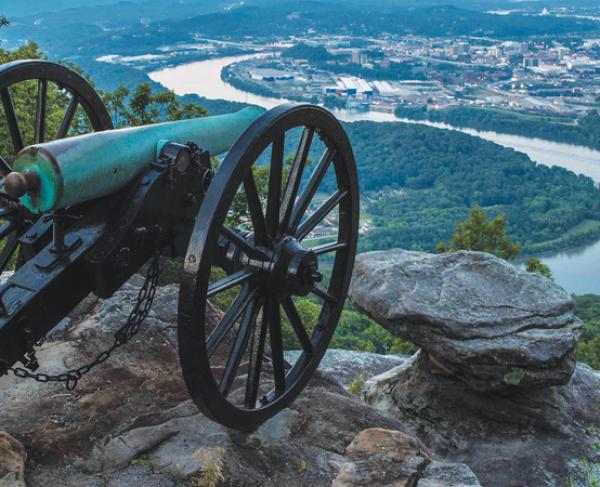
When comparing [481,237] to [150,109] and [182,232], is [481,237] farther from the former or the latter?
[182,232]

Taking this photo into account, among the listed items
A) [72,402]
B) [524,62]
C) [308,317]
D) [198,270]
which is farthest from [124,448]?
[524,62]

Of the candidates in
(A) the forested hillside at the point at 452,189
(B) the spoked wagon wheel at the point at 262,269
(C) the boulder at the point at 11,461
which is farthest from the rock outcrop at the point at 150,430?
(A) the forested hillside at the point at 452,189

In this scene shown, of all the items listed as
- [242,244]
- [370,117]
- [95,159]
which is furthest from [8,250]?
[370,117]

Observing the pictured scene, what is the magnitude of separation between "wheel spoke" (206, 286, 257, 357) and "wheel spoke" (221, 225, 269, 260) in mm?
199

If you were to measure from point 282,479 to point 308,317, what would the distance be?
11.8 meters

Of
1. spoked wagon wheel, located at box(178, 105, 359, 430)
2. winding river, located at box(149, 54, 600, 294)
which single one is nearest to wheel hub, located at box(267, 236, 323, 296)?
spoked wagon wheel, located at box(178, 105, 359, 430)

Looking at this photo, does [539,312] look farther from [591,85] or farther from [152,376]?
[591,85]

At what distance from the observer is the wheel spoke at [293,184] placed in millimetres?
4918

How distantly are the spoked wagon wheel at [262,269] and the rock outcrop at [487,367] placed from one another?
144 cm

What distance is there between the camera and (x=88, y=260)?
4.36m

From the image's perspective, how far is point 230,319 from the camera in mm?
4535

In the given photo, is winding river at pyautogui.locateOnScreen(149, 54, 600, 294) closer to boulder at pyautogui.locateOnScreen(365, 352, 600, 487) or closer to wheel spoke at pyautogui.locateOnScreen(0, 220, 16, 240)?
boulder at pyautogui.locateOnScreen(365, 352, 600, 487)

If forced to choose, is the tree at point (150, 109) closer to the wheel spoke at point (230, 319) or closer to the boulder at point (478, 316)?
the boulder at point (478, 316)

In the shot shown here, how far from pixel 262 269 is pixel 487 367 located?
2.91m
